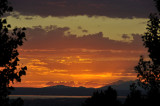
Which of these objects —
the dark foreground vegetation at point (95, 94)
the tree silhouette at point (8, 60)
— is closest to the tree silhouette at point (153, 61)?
the dark foreground vegetation at point (95, 94)

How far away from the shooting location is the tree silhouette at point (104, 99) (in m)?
67.1

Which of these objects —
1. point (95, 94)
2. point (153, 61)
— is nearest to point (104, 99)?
point (95, 94)

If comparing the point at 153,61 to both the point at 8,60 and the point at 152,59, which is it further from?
the point at 8,60

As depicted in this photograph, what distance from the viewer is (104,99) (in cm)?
6875

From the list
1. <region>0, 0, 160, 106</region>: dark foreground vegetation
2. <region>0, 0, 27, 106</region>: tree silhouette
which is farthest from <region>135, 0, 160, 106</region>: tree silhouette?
<region>0, 0, 27, 106</region>: tree silhouette

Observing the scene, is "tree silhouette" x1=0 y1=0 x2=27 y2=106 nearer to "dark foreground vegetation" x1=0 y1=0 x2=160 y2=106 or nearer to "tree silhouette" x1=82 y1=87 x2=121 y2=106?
"dark foreground vegetation" x1=0 y1=0 x2=160 y2=106

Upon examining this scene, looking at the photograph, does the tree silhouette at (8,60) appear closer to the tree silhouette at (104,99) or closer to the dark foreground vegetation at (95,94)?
the dark foreground vegetation at (95,94)

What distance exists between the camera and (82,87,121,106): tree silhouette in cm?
6706

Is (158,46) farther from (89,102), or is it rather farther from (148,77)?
(89,102)

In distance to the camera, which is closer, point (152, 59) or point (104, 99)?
point (152, 59)

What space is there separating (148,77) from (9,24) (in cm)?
2168

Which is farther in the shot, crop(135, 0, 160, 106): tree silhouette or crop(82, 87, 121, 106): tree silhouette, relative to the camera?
crop(82, 87, 121, 106): tree silhouette

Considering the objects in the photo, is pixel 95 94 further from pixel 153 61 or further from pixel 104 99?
pixel 153 61

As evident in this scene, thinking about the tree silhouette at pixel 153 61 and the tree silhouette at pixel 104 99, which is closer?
the tree silhouette at pixel 153 61
